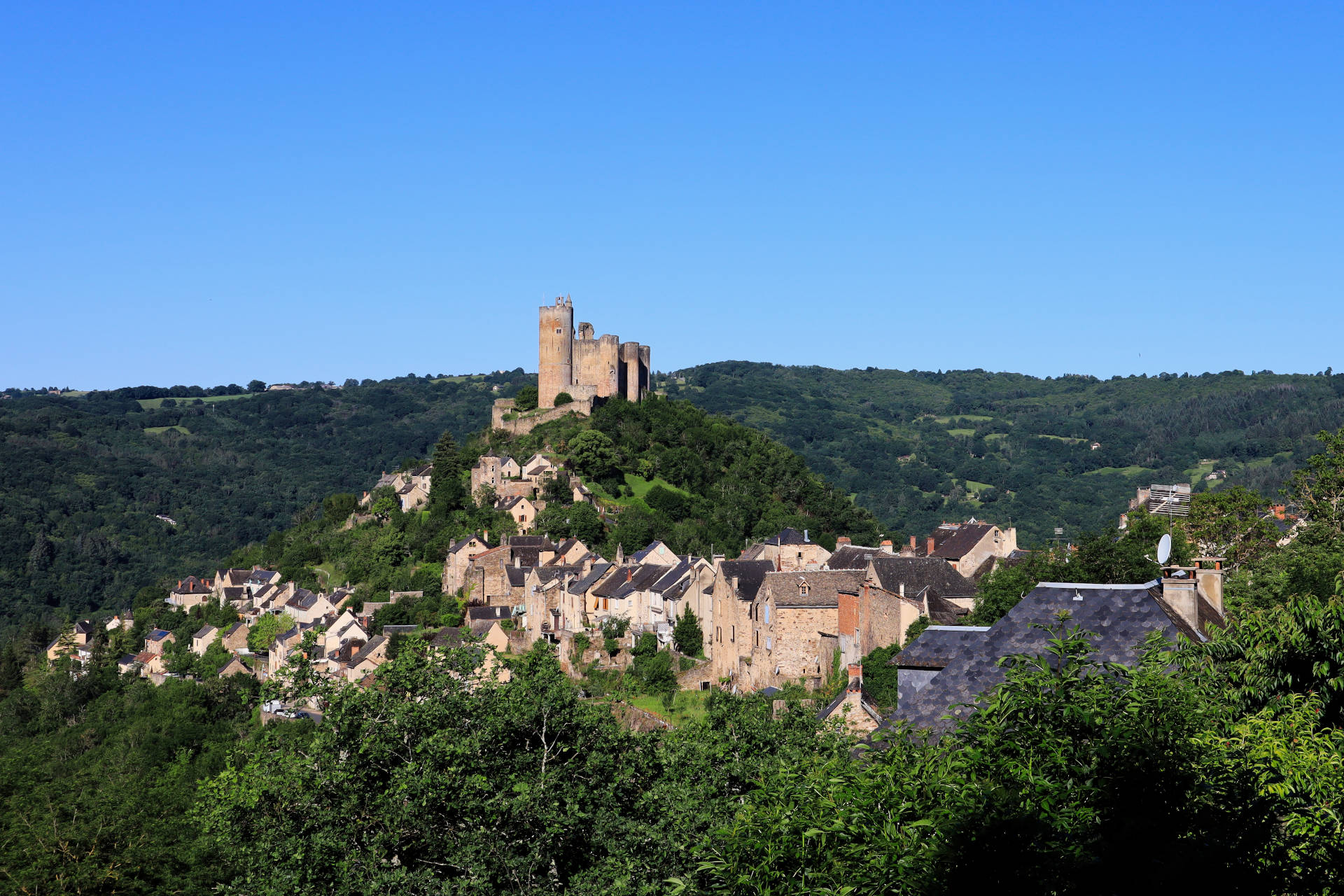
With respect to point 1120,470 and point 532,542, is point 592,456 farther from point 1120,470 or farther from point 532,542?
point 1120,470

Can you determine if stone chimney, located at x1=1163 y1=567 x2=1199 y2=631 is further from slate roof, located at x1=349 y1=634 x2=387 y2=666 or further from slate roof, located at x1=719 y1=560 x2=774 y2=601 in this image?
slate roof, located at x1=349 y1=634 x2=387 y2=666

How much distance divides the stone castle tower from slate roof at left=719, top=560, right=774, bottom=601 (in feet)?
159

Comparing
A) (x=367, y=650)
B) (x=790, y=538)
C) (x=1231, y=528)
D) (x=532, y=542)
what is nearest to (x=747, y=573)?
(x=790, y=538)

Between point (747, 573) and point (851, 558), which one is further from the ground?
point (851, 558)

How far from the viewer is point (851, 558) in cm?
5803

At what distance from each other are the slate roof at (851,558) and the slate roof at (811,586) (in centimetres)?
438

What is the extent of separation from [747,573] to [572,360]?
2143 inches

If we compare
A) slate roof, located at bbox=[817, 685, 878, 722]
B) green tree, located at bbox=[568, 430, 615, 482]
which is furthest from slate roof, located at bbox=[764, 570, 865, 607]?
green tree, located at bbox=[568, 430, 615, 482]

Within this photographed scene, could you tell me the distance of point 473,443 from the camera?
341ft

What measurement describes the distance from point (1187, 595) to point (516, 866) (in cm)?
1605

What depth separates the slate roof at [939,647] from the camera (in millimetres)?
28750

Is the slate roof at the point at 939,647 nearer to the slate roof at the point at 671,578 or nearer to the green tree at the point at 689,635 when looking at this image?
the green tree at the point at 689,635

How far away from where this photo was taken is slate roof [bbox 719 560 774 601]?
52.4 m

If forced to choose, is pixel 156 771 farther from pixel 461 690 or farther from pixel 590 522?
pixel 461 690
